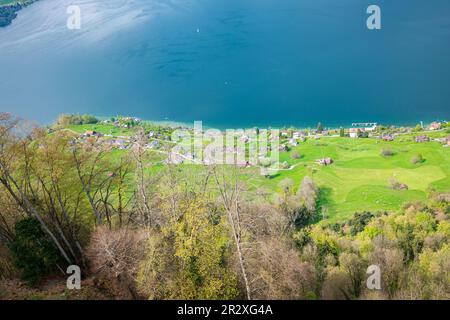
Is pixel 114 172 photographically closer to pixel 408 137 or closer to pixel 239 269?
pixel 239 269

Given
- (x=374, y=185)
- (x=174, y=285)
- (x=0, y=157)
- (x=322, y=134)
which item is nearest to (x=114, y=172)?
(x=0, y=157)

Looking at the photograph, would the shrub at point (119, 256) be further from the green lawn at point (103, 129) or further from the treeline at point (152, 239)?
the green lawn at point (103, 129)

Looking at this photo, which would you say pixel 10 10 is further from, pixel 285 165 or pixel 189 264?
pixel 189 264

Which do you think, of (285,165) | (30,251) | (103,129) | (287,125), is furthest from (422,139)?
(30,251)

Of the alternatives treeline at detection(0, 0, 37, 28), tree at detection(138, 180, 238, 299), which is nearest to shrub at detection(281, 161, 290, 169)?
tree at detection(138, 180, 238, 299)

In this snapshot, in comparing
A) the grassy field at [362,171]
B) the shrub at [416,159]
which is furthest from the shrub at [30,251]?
the shrub at [416,159]

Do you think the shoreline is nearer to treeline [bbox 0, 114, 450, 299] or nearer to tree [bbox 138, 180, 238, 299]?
treeline [bbox 0, 114, 450, 299]
